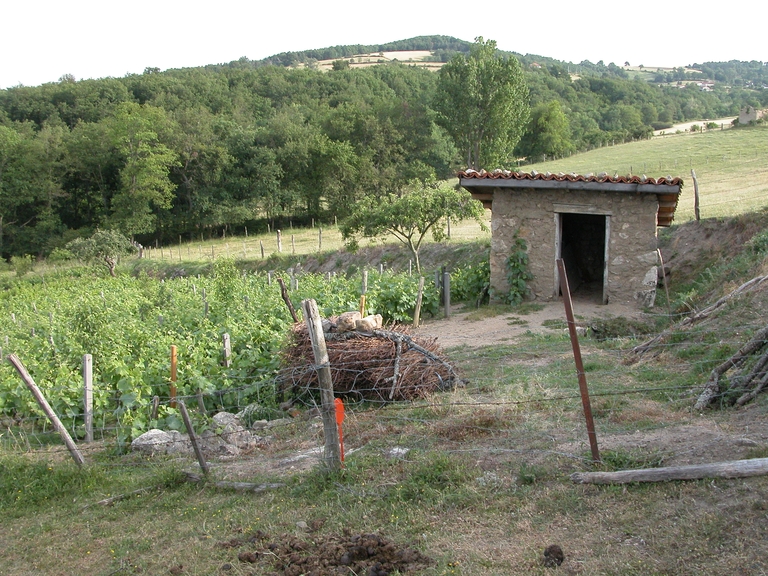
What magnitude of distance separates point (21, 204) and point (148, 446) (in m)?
49.0

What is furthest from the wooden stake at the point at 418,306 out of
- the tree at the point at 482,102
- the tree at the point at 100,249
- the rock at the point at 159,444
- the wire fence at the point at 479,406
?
the tree at the point at 482,102

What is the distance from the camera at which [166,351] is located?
33.8 ft

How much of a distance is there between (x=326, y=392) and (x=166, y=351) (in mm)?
5411

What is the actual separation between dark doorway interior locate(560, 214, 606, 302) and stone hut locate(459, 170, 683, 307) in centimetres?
270

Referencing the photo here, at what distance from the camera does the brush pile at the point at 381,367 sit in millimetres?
8406

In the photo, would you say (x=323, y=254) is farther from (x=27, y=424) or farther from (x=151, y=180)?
(x=151, y=180)

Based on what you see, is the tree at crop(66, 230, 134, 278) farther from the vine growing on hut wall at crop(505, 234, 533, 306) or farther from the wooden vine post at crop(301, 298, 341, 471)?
the wooden vine post at crop(301, 298, 341, 471)

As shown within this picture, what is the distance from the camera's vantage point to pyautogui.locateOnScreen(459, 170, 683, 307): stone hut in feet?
45.0

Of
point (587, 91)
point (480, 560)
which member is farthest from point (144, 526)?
point (587, 91)

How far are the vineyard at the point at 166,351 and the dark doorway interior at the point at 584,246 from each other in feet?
15.5

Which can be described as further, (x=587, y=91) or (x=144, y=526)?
(x=587, y=91)

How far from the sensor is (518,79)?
47.8 m

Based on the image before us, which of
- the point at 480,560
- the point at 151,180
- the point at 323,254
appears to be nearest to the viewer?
the point at 480,560

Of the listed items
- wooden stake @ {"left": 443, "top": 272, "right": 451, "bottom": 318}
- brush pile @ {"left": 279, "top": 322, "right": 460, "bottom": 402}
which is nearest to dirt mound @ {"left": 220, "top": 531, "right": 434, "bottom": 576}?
brush pile @ {"left": 279, "top": 322, "right": 460, "bottom": 402}
